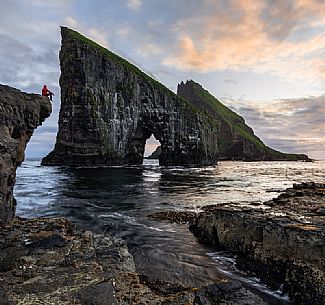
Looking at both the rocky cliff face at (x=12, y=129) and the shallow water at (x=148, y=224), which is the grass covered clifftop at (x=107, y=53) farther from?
the rocky cliff face at (x=12, y=129)

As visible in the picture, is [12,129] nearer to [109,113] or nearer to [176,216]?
[176,216]

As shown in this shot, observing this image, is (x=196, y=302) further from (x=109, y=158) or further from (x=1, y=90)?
(x=109, y=158)

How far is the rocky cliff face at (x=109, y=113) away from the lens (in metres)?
66.4

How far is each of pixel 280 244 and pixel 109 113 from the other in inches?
2584

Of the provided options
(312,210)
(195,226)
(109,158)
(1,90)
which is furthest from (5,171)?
(109,158)

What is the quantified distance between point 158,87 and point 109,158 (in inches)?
1108

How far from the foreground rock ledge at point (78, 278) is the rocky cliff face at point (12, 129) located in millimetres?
2343

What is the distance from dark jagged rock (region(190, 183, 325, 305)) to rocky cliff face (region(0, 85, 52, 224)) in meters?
8.49

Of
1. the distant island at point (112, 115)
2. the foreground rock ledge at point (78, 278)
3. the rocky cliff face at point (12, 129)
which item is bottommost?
the foreground rock ledge at point (78, 278)

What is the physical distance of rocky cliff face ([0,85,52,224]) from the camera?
34.9ft

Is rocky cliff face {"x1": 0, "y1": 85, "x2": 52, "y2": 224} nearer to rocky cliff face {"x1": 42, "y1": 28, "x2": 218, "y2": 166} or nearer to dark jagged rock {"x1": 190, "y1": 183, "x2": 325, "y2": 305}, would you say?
dark jagged rock {"x1": 190, "y1": 183, "x2": 325, "y2": 305}

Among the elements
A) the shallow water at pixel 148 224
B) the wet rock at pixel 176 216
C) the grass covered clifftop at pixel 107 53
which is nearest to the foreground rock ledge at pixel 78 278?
the shallow water at pixel 148 224

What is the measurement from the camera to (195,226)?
1376 centimetres

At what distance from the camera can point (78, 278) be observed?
20.0ft
